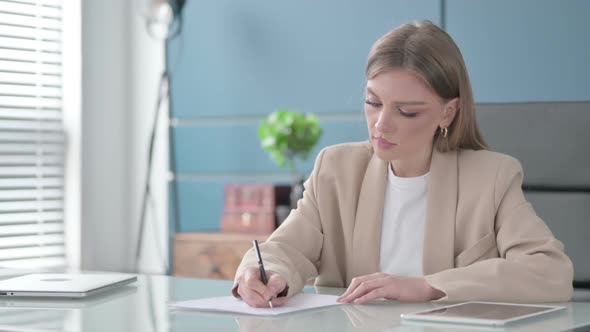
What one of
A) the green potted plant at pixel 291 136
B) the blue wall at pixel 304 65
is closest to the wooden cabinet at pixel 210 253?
the green potted plant at pixel 291 136

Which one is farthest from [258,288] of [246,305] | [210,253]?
[210,253]

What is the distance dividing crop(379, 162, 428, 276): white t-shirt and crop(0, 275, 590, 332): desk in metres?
0.42

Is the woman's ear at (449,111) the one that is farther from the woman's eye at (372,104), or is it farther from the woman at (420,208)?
the woman's eye at (372,104)

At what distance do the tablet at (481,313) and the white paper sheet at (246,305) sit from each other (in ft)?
0.74

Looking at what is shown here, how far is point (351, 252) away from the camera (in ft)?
7.36

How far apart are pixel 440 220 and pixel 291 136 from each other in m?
2.14

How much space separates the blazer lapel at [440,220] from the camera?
2141mm

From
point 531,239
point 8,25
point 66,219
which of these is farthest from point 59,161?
point 531,239

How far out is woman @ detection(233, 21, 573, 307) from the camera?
75.5 inches

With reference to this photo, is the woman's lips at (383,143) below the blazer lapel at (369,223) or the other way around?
the other way around

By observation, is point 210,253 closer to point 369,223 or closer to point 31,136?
point 31,136

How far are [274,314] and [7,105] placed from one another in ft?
11.0

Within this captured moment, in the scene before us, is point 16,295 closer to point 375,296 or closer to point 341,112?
point 375,296

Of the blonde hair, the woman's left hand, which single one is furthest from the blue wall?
the woman's left hand
